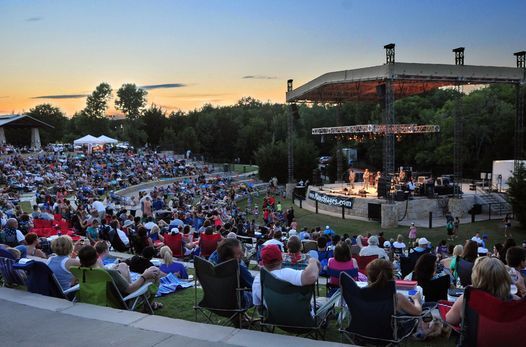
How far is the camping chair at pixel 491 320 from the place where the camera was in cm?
370

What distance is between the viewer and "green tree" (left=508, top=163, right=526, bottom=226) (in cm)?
2041

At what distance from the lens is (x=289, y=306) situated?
15.4 ft

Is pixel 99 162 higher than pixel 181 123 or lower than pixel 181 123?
lower

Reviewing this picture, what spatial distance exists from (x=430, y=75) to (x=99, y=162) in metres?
27.9

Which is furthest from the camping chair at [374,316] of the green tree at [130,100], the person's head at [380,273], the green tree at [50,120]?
the green tree at [130,100]

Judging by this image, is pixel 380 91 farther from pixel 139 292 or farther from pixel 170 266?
pixel 139 292

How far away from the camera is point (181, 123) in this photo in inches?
3054

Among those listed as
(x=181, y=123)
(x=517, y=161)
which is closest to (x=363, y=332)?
(x=517, y=161)

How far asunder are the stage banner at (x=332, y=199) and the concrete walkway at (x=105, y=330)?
68.7ft

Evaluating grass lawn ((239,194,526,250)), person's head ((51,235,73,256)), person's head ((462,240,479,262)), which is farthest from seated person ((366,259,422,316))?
grass lawn ((239,194,526,250))

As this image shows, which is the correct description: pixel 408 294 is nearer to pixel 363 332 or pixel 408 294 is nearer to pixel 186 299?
pixel 363 332

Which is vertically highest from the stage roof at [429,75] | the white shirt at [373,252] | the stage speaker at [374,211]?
the stage roof at [429,75]

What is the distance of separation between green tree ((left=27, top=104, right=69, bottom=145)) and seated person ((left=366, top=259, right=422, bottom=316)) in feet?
268

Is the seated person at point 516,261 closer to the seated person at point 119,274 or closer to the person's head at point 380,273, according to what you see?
the person's head at point 380,273
